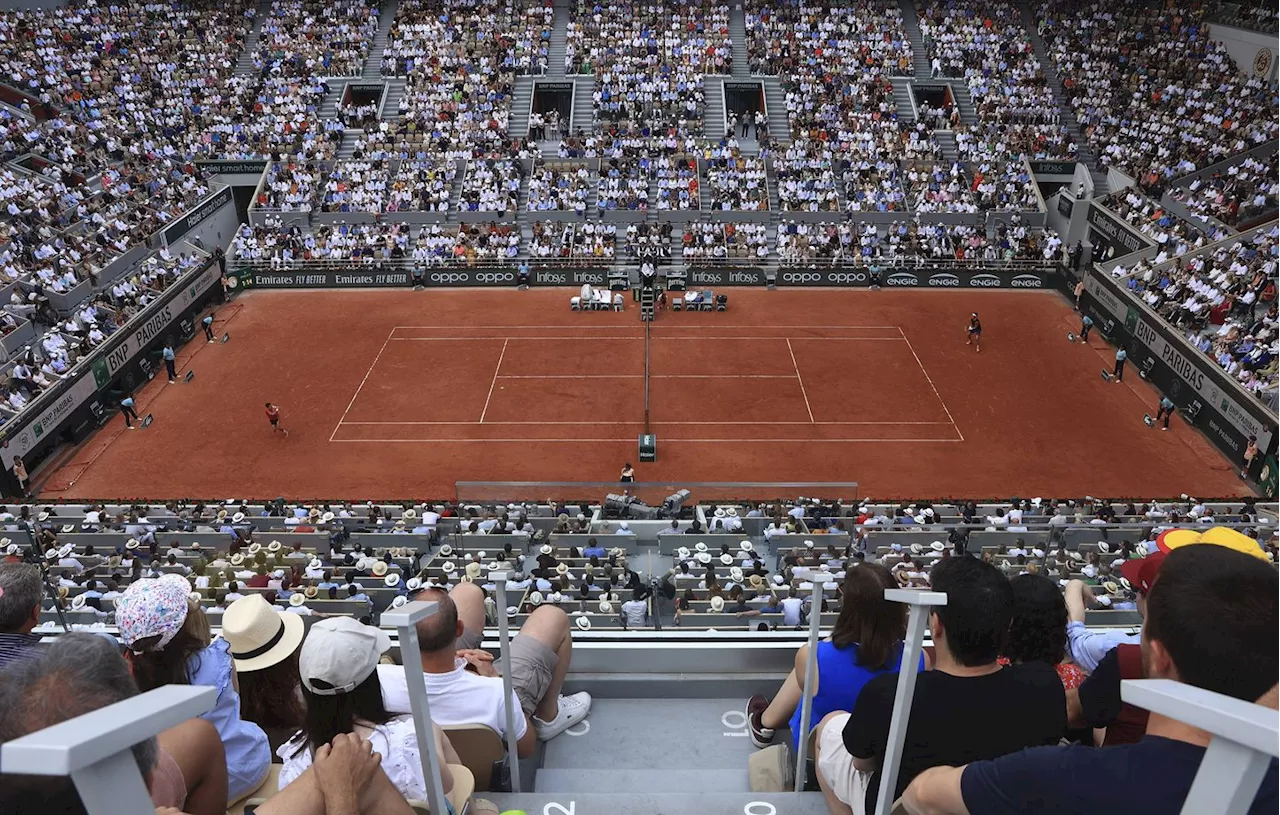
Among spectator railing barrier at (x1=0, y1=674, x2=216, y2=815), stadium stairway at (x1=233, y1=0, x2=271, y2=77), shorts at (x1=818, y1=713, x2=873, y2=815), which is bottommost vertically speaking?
shorts at (x1=818, y1=713, x2=873, y2=815)

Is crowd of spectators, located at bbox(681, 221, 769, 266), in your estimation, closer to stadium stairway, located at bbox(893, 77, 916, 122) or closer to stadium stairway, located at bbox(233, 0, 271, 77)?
stadium stairway, located at bbox(893, 77, 916, 122)

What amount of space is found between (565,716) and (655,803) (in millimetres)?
1954

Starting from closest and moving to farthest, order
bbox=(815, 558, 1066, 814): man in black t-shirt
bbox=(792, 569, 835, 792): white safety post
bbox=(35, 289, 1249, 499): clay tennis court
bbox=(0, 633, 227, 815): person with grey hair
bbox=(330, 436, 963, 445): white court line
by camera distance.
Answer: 1. bbox=(0, 633, 227, 815): person with grey hair
2. bbox=(815, 558, 1066, 814): man in black t-shirt
3. bbox=(792, 569, 835, 792): white safety post
4. bbox=(35, 289, 1249, 499): clay tennis court
5. bbox=(330, 436, 963, 445): white court line

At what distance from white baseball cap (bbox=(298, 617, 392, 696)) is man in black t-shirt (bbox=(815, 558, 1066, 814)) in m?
2.30

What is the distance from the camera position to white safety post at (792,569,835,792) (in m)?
4.44

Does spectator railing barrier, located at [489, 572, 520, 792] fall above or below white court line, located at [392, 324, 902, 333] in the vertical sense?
above

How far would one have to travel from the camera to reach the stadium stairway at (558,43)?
44.8 metres

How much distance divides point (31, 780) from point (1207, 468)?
2601 centimetres

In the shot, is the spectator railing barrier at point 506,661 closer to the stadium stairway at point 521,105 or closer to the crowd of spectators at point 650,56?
the crowd of spectators at point 650,56

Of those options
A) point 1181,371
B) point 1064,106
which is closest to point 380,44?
point 1064,106

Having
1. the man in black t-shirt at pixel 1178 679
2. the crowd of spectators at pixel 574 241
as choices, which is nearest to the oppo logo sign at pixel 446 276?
the crowd of spectators at pixel 574 241

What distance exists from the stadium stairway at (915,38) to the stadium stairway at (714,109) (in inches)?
401

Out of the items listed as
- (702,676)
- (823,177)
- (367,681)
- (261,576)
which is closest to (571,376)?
(261,576)

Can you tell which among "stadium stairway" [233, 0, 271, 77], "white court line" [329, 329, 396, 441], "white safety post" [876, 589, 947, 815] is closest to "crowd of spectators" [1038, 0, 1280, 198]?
"white court line" [329, 329, 396, 441]
